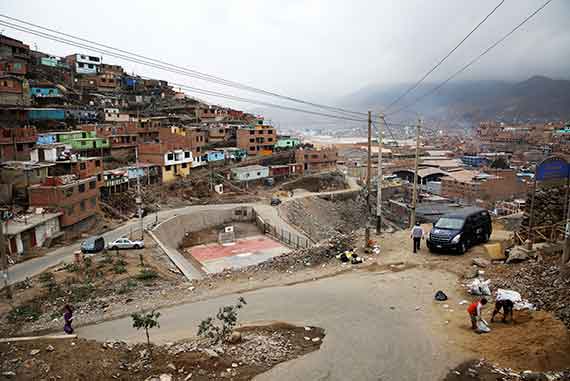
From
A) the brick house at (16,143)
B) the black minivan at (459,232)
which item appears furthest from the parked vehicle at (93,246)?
the black minivan at (459,232)

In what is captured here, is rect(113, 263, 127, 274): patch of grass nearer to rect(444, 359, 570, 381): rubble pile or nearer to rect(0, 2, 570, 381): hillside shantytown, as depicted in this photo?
rect(0, 2, 570, 381): hillside shantytown

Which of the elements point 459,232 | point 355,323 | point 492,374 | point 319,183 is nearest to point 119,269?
point 355,323

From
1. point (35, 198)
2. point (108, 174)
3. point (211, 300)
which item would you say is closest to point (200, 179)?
point (108, 174)

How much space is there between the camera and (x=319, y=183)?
62844 mm

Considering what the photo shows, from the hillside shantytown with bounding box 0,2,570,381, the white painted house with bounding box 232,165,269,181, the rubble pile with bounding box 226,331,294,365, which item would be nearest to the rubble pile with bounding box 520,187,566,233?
the hillside shantytown with bounding box 0,2,570,381

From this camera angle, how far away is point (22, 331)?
12.1 meters

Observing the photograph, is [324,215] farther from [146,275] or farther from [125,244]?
[146,275]

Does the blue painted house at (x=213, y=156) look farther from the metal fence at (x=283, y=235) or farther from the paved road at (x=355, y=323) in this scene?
the paved road at (x=355, y=323)

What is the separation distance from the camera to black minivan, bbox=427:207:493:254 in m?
15.0

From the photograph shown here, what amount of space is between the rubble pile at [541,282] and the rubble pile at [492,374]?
1834mm

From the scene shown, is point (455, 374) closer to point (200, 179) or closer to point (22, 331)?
point (22, 331)

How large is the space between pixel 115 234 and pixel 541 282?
3072cm

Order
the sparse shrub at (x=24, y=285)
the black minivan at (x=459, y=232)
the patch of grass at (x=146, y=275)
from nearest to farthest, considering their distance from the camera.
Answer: the black minivan at (x=459, y=232) → the sparse shrub at (x=24, y=285) → the patch of grass at (x=146, y=275)

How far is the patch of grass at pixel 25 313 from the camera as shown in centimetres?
1340
